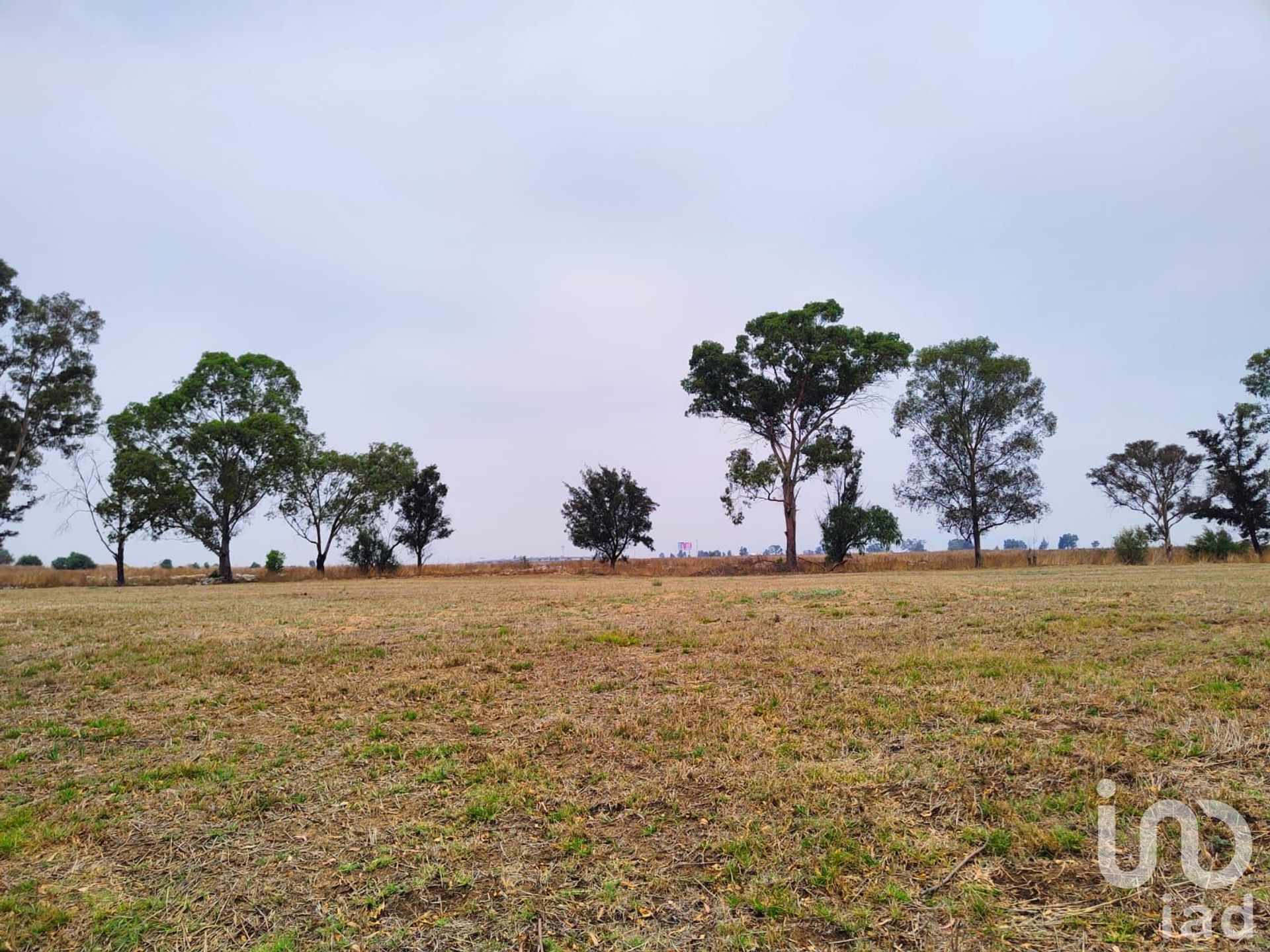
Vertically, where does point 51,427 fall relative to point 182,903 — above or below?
above

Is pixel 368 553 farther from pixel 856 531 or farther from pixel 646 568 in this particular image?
pixel 856 531

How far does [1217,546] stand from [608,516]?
3176cm

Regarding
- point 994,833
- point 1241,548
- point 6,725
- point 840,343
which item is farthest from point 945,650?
point 1241,548

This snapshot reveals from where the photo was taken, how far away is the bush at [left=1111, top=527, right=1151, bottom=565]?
99.8 feet

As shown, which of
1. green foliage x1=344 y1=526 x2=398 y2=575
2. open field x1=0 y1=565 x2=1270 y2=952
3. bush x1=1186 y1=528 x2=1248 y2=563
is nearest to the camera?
open field x1=0 y1=565 x2=1270 y2=952

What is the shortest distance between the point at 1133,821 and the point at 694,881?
217 centimetres

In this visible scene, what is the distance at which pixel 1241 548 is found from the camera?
29812mm

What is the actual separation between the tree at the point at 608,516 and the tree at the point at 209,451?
17.2 m

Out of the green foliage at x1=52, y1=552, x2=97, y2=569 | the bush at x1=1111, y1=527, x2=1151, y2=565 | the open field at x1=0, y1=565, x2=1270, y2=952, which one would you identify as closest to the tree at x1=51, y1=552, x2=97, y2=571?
the green foliage at x1=52, y1=552, x2=97, y2=569

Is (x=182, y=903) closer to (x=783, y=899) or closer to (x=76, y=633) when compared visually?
(x=783, y=899)

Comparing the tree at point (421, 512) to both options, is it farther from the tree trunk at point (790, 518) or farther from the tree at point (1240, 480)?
the tree at point (1240, 480)

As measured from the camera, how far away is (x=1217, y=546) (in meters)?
29.6

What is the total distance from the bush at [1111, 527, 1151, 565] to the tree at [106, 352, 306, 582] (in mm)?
44375

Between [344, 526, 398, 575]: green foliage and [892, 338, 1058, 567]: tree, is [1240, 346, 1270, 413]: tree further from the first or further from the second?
[344, 526, 398, 575]: green foliage
